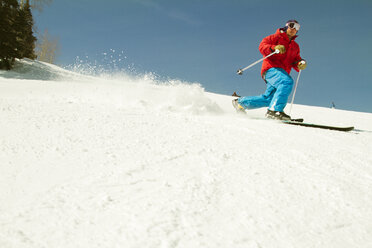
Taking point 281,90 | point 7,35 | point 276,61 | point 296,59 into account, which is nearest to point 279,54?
point 276,61

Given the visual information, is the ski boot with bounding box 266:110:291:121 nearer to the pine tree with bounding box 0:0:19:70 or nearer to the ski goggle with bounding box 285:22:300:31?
the ski goggle with bounding box 285:22:300:31

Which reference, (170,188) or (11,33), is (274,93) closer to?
(170,188)

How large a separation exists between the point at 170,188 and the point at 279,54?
4368mm

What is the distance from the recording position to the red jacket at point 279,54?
4793mm

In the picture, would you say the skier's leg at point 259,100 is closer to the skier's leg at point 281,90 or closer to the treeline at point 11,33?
the skier's leg at point 281,90

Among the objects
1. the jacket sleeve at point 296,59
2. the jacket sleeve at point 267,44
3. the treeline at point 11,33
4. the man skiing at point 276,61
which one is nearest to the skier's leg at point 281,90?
the man skiing at point 276,61

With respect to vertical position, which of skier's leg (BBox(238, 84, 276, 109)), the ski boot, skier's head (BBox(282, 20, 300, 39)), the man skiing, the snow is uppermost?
skier's head (BBox(282, 20, 300, 39))

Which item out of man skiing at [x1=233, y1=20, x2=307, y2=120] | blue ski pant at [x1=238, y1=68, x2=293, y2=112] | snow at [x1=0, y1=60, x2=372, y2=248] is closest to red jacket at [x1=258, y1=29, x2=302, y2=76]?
man skiing at [x1=233, y1=20, x2=307, y2=120]

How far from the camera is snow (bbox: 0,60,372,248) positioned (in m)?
0.90

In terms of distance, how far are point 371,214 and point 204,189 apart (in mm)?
782

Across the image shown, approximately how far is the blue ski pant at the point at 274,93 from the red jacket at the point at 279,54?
0.16 metres

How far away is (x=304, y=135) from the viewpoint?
288 cm

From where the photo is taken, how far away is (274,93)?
4.68m

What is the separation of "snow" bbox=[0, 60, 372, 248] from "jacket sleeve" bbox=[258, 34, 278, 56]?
9.33 feet
